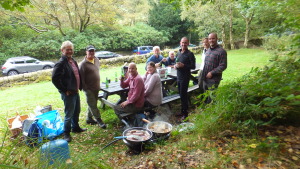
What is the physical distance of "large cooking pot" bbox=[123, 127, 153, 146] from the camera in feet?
8.80

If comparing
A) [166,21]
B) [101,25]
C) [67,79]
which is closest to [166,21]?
[166,21]

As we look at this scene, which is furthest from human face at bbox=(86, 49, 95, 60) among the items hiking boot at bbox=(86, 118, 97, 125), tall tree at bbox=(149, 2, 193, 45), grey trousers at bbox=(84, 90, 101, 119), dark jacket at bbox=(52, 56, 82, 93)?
tall tree at bbox=(149, 2, 193, 45)

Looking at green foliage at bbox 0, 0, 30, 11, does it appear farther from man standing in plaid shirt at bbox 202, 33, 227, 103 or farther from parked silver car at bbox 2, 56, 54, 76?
parked silver car at bbox 2, 56, 54, 76

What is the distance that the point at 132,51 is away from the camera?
23.7 metres

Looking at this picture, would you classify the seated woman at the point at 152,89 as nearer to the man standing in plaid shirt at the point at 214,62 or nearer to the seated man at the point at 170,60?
the man standing in plaid shirt at the point at 214,62

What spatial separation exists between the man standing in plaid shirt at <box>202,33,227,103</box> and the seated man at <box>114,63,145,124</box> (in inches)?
56.5

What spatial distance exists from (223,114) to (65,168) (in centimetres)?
204

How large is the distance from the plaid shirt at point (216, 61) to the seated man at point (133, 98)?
1.48 metres

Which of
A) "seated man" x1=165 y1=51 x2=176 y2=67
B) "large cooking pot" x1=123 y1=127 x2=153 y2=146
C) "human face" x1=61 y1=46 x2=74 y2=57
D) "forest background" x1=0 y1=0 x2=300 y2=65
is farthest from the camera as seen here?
"forest background" x1=0 y1=0 x2=300 y2=65

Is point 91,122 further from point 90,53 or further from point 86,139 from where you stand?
point 90,53

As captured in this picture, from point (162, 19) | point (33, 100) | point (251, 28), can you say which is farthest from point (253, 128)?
point (162, 19)

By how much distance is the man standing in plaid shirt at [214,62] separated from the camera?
370 cm

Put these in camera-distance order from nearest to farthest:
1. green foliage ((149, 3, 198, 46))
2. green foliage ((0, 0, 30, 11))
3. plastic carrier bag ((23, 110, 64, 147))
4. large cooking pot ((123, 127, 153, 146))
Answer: green foliage ((0, 0, 30, 11)), large cooking pot ((123, 127, 153, 146)), plastic carrier bag ((23, 110, 64, 147)), green foliage ((149, 3, 198, 46))

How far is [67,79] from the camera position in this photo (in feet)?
11.3
